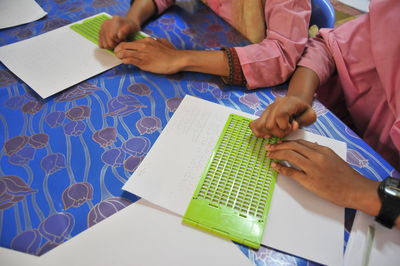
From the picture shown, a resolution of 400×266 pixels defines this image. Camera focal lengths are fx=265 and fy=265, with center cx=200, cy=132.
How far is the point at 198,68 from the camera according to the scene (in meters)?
0.69

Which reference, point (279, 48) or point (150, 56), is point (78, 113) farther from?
point (279, 48)

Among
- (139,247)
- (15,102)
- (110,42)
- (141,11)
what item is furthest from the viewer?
(141,11)

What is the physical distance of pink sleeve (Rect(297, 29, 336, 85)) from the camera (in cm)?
69

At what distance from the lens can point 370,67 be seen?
0.67 m

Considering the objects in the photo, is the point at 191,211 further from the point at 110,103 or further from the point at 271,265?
the point at 110,103

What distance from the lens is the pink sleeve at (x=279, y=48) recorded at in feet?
2.17

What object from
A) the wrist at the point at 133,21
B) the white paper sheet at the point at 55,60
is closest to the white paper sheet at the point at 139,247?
the white paper sheet at the point at 55,60

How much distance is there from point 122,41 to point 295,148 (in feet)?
1.82

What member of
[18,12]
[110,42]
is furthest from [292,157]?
[18,12]

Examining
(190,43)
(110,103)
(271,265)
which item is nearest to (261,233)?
(271,265)

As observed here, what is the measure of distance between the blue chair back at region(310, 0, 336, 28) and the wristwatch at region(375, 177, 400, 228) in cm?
55

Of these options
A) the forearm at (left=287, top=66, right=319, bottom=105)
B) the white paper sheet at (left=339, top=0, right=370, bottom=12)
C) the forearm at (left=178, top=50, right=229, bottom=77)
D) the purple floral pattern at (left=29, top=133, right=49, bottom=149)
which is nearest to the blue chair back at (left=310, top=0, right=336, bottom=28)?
the forearm at (left=287, top=66, right=319, bottom=105)

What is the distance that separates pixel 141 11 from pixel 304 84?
1.80 feet

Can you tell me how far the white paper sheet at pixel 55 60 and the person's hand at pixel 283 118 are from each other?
42 centimetres
